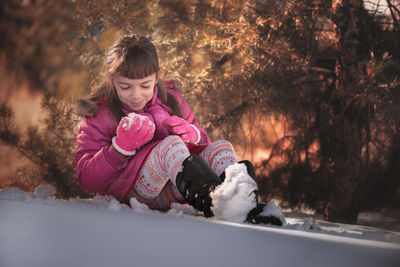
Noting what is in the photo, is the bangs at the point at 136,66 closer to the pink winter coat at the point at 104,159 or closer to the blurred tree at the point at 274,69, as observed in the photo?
the pink winter coat at the point at 104,159

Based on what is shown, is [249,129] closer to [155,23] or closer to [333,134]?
[333,134]

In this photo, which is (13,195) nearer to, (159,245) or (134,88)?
(134,88)

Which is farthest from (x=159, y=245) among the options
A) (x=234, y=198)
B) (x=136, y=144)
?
(x=136, y=144)

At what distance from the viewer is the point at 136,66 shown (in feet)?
3.11

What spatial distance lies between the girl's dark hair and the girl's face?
1 cm

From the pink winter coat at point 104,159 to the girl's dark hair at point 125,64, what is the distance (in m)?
0.02

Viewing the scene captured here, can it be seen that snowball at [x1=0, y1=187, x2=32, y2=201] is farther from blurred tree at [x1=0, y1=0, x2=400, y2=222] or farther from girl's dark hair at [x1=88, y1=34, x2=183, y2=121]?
blurred tree at [x1=0, y1=0, x2=400, y2=222]

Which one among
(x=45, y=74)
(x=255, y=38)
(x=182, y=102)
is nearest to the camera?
(x=182, y=102)

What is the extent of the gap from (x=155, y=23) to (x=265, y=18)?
376 millimetres

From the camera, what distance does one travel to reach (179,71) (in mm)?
1358

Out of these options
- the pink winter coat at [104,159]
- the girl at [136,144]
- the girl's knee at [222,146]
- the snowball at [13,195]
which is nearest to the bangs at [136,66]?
the girl at [136,144]

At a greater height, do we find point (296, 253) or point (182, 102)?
point (182, 102)

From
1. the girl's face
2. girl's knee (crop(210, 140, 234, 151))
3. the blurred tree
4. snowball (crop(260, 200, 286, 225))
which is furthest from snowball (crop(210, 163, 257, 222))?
the blurred tree

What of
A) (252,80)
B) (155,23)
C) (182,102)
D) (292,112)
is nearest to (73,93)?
(155,23)
